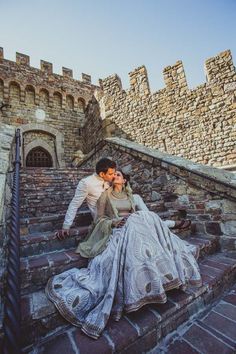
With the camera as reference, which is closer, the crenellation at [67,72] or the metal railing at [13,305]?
the metal railing at [13,305]

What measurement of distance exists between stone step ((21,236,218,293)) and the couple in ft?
0.21

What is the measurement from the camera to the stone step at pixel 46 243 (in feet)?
5.62

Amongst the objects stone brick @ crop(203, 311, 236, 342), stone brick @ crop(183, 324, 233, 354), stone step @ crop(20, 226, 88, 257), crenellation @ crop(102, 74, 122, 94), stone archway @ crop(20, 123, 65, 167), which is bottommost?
stone brick @ crop(203, 311, 236, 342)

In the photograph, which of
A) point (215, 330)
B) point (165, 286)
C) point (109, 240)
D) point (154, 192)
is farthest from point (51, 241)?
point (154, 192)

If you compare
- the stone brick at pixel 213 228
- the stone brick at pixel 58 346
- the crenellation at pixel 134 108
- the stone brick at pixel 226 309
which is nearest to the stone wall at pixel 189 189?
the stone brick at pixel 213 228

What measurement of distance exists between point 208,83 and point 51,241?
7.44 metres

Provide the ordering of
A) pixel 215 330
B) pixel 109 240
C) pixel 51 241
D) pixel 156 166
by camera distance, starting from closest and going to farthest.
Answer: pixel 215 330 → pixel 109 240 → pixel 51 241 → pixel 156 166

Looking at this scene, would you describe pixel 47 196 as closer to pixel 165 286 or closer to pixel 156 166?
pixel 156 166

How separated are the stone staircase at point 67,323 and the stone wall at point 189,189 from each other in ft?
0.82

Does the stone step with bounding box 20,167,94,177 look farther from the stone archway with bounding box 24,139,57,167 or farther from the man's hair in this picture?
the stone archway with bounding box 24,139,57,167

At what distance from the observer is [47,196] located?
3.33 m

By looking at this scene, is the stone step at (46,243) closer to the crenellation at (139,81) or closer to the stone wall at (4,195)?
the stone wall at (4,195)

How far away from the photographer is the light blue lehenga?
1.16 meters

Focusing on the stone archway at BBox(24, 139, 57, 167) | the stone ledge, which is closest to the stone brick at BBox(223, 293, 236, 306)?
the stone ledge
